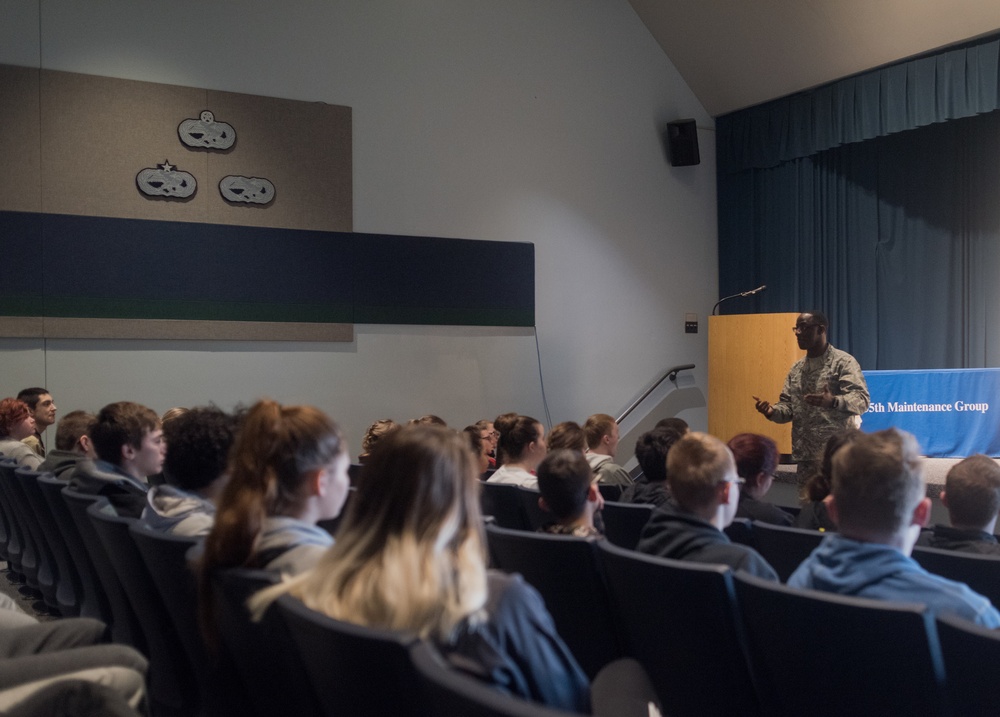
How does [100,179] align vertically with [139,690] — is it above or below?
above

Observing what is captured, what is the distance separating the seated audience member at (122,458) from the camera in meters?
3.21

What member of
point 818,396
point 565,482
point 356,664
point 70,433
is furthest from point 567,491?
point 818,396

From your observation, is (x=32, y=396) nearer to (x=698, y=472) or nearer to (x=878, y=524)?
(x=698, y=472)

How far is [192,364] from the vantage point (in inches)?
293

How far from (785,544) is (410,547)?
154cm

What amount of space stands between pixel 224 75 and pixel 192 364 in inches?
91.2

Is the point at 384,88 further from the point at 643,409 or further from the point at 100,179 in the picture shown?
the point at 643,409

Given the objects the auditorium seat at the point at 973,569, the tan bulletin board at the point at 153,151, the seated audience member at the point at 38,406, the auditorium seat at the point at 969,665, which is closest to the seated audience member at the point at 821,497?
the auditorium seat at the point at 973,569

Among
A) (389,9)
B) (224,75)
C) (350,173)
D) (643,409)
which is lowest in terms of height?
(643,409)

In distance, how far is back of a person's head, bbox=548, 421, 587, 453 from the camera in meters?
4.45

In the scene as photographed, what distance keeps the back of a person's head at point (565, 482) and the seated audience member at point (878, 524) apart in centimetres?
82

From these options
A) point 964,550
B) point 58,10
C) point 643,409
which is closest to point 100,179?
point 58,10

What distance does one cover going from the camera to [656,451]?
378 cm

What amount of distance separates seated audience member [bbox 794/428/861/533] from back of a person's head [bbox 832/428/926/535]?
3.91 ft
